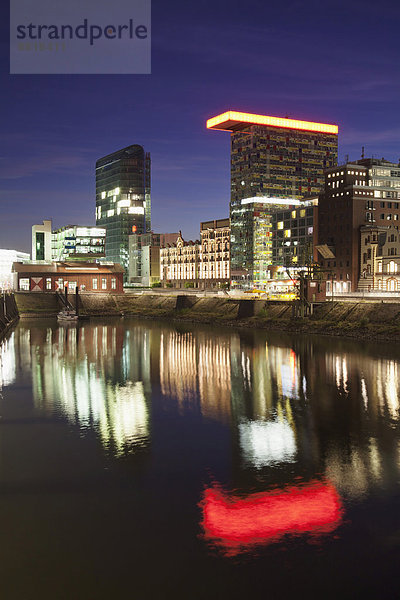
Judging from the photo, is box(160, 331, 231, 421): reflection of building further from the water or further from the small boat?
the small boat

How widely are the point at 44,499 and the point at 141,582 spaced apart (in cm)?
643

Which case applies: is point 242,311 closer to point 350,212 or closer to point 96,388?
point 350,212

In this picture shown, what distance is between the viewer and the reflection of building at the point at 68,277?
455 feet

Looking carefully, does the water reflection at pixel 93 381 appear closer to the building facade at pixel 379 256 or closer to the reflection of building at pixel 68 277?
the reflection of building at pixel 68 277

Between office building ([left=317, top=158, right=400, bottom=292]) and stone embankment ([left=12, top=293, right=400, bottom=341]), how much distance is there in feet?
113

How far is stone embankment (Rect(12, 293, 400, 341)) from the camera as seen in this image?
71.9 metres

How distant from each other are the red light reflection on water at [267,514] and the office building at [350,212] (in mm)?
108374

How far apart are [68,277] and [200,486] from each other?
126m

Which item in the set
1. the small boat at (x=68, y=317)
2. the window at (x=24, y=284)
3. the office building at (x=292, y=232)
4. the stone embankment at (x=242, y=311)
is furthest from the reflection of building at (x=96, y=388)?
the office building at (x=292, y=232)

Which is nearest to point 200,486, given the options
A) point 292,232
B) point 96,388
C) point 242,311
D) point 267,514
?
point 267,514

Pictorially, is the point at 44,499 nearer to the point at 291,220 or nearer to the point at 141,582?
the point at 141,582

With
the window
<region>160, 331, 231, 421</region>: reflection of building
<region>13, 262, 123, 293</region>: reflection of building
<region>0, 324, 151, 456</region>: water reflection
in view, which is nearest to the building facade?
<region>160, 331, 231, 421</region>: reflection of building

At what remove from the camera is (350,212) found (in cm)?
13288

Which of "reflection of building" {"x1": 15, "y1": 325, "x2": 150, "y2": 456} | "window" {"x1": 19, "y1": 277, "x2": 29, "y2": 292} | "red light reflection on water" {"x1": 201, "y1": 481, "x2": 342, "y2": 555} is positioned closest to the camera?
"red light reflection on water" {"x1": 201, "y1": 481, "x2": 342, "y2": 555}
